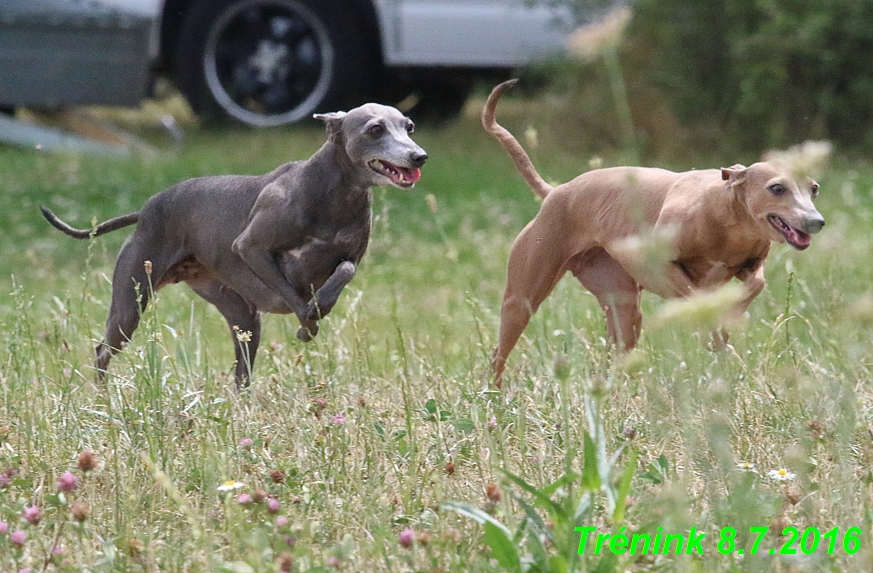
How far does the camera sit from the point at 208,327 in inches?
197

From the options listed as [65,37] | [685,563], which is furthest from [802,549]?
[65,37]

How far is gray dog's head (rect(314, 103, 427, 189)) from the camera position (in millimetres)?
3680

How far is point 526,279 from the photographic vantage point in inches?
161

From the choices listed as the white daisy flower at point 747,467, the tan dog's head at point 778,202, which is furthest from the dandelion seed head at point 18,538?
the tan dog's head at point 778,202

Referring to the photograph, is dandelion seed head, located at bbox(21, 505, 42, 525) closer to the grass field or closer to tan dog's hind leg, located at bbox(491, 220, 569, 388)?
the grass field

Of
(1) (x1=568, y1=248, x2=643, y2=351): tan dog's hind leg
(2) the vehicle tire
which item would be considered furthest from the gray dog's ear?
(2) the vehicle tire

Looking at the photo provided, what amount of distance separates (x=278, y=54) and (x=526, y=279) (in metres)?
6.72

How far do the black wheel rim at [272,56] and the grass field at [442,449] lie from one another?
17.5ft

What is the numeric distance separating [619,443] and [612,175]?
Answer: 0.89m

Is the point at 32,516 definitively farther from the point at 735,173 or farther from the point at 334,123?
the point at 735,173

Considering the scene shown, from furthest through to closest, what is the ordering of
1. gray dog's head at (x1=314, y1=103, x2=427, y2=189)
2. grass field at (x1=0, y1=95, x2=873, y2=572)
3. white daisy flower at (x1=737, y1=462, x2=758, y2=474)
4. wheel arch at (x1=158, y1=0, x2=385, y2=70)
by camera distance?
wheel arch at (x1=158, y1=0, x2=385, y2=70) < gray dog's head at (x1=314, y1=103, x2=427, y2=189) < white daisy flower at (x1=737, y1=462, x2=758, y2=474) < grass field at (x1=0, y1=95, x2=873, y2=572)

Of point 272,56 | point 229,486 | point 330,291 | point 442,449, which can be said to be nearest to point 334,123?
point 330,291

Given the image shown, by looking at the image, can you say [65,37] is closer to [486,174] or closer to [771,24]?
[486,174]

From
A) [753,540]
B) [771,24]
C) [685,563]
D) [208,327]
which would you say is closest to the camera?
[685,563]
